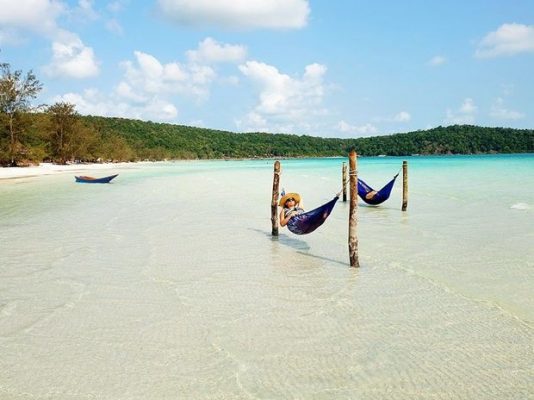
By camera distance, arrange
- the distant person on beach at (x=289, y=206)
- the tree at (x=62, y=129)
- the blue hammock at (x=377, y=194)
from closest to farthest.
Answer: the distant person on beach at (x=289, y=206)
the blue hammock at (x=377, y=194)
the tree at (x=62, y=129)

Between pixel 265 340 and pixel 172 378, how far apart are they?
45.8 inches

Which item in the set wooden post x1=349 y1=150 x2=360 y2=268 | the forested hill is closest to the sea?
wooden post x1=349 y1=150 x2=360 y2=268

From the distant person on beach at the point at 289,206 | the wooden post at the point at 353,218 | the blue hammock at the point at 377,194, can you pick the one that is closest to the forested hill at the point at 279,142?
the blue hammock at the point at 377,194

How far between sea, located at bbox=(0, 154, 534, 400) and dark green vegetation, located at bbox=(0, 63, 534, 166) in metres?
36.3

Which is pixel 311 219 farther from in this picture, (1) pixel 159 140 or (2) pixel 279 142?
(2) pixel 279 142

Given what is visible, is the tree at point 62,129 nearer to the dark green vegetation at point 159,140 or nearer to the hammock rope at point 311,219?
the dark green vegetation at point 159,140

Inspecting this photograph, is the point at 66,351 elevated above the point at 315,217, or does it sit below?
below

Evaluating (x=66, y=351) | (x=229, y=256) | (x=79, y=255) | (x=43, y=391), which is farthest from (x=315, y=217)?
Answer: (x=43, y=391)

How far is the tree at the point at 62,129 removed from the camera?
5600cm

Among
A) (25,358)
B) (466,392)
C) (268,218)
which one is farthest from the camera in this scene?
(268,218)

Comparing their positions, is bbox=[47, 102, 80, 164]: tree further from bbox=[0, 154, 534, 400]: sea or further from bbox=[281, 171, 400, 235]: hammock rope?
bbox=[281, 171, 400, 235]: hammock rope

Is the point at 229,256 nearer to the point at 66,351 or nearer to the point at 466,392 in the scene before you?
the point at 66,351

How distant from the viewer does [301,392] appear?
12.5 ft

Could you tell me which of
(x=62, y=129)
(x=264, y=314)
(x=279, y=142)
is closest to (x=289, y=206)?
(x=264, y=314)
